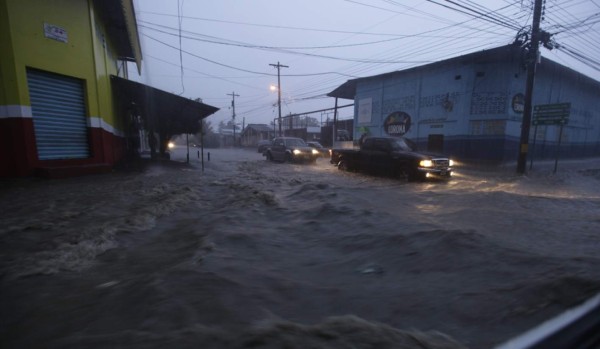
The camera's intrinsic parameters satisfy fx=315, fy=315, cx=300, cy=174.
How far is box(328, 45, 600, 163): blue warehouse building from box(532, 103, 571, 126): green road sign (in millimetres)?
688

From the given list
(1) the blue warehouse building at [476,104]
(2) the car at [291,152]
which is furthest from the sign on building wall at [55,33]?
(1) the blue warehouse building at [476,104]

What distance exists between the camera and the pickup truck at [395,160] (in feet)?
35.8

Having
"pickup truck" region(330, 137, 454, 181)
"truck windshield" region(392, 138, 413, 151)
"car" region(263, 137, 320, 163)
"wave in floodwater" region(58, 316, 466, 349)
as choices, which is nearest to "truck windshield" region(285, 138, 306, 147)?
"car" region(263, 137, 320, 163)

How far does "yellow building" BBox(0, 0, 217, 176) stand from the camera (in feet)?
25.6

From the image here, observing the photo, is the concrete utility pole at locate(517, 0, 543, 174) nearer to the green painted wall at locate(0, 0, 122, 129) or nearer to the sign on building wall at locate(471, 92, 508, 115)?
the sign on building wall at locate(471, 92, 508, 115)

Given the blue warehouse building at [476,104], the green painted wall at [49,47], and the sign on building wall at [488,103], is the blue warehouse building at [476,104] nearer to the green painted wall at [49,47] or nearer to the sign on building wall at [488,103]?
the sign on building wall at [488,103]

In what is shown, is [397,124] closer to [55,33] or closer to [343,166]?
[343,166]

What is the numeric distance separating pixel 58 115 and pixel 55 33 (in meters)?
2.28

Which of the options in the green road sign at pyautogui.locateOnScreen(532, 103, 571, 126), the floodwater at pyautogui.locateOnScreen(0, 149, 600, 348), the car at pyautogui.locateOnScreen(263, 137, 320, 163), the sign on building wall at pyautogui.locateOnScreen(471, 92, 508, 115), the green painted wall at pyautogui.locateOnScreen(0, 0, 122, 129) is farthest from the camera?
the car at pyautogui.locateOnScreen(263, 137, 320, 163)

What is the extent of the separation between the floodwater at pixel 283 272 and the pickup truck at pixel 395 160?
426cm

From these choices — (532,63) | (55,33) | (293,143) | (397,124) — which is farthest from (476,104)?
(55,33)

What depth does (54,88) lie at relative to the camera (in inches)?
358

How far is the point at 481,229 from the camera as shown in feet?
15.8

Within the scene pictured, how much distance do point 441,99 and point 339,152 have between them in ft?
28.7
